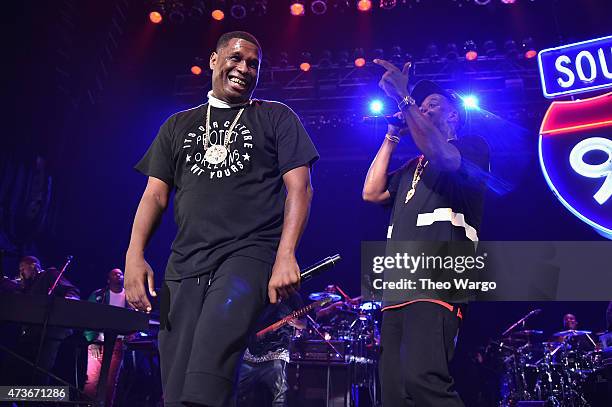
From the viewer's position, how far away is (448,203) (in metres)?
3.04

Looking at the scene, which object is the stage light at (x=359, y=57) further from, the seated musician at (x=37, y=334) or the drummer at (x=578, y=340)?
the seated musician at (x=37, y=334)

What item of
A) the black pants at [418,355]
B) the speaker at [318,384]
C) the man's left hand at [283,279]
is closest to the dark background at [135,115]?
the speaker at [318,384]

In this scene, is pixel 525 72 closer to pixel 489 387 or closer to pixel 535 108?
pixel 535 108

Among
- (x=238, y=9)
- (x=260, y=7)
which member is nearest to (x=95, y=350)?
(x=238, y=9)

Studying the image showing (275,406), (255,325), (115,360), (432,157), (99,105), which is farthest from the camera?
(99,105)

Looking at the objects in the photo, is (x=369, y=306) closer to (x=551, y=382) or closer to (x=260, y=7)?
(x=551, y=382)

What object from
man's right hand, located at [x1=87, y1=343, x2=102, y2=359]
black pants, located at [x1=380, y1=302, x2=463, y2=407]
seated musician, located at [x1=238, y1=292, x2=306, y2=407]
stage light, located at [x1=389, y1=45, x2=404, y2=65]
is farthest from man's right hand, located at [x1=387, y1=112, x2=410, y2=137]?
man's right hand, located at [x1=87, y1=343, x2=102, y2=359]

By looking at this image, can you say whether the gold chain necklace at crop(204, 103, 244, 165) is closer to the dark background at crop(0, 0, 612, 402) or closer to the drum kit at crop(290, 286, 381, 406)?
the drum kit at crop(290, 286, 381, 406)

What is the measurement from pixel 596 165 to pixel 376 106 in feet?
12.5

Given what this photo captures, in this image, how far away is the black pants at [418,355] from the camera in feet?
8.52

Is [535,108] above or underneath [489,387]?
above

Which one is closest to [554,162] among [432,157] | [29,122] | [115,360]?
[432,157]

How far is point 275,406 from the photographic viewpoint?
6.09m

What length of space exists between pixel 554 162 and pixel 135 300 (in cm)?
781
